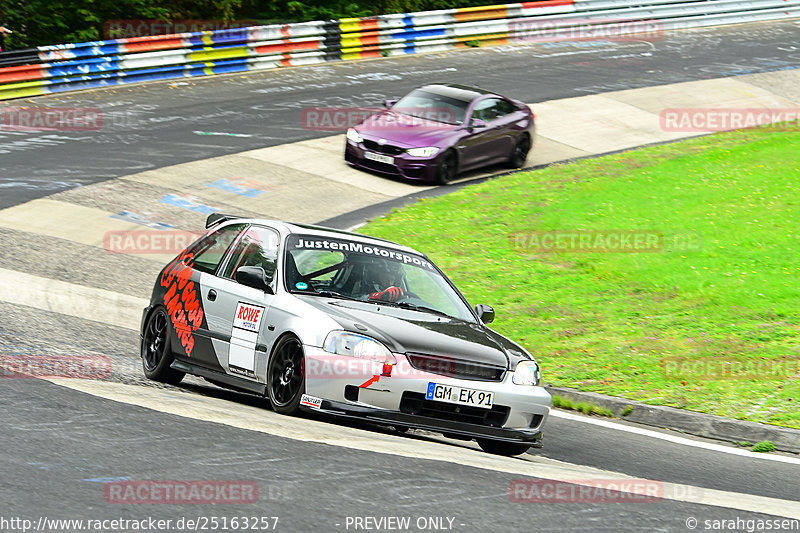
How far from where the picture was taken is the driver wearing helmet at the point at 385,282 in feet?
28.4

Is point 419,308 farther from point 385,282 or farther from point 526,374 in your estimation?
point 526,374

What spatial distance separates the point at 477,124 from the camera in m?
20.9

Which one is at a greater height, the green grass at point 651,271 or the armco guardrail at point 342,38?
the armco guardrail at point 342,38

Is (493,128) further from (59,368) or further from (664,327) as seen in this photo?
(59,368)

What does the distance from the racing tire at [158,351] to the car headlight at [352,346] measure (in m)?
2.12

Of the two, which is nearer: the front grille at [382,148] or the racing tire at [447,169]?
the front grille at [382,148]

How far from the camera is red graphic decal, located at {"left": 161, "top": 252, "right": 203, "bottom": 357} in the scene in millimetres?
9039

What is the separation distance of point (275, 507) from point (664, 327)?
7537 millimetres

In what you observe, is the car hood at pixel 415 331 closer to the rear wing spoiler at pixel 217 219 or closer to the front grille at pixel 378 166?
the rear wing spoiler at pixel 217 219

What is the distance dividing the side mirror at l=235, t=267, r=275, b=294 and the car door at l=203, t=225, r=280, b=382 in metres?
0.06

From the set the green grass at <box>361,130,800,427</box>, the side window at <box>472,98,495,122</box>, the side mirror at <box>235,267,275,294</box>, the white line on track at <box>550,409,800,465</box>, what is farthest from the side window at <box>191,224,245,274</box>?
the side window at <box>472,98,495,122</box>

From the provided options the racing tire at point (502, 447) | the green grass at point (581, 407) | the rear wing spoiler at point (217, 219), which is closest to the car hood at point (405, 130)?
the rear wing spoiler at point (217, 219)

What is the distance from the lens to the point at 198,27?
102ft

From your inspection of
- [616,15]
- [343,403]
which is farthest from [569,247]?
[616,15]
